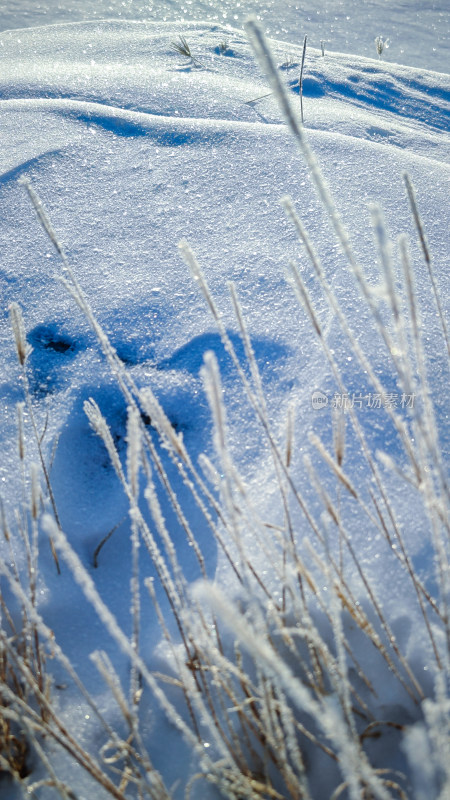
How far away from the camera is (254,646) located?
427mm

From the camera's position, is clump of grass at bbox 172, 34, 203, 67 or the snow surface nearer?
the snow surface

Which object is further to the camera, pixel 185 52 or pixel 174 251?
pixel 185 52

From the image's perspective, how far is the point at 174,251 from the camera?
158 centimetres

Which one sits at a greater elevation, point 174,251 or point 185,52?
point 185,52

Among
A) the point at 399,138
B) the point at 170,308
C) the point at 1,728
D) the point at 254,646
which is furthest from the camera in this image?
the point at 399,138

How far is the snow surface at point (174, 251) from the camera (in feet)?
3.43

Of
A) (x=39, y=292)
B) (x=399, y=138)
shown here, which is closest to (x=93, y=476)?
(x=39, y=292)

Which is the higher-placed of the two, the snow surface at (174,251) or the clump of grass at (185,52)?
the clump of grass at (185,52)

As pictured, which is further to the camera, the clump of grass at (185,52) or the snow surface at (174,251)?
the clump of grass at (185,52)

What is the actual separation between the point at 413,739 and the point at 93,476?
32.2 inches

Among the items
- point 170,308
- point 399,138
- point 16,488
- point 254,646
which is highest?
point 399,138

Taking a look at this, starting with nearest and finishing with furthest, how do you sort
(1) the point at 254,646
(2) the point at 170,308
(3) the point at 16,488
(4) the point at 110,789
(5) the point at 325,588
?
(1) the point at 254,646
(4) the point at 110,789
(5) the point at 325,588
(3) the point at 16,488
(2) the point at 170,308

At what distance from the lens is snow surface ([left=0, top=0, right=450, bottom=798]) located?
1046 mm

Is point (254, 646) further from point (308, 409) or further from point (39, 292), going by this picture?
point (39, 292)
